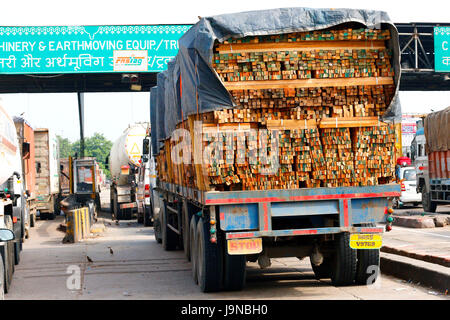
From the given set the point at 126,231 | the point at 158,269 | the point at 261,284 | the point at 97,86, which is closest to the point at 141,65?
the point at 97,86

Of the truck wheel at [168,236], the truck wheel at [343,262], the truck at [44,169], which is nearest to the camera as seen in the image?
the truck wheel at [343,262]

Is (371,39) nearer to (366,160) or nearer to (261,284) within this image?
(366,160)

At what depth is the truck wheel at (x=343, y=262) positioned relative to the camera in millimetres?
9383

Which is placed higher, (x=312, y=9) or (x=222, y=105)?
(x=312, y=9)

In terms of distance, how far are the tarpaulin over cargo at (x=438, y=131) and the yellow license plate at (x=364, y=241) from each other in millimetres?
14364

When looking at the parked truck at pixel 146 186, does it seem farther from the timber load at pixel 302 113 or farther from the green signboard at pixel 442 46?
the green signboard at pixel 442 46

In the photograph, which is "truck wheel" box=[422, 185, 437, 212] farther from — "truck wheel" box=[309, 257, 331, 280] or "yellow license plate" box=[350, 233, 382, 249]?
"yellow license plate" box=[350, 233, 382, 249]

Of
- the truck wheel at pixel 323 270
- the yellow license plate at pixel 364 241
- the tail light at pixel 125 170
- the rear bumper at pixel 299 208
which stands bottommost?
the truck wheel at pixel 323 270

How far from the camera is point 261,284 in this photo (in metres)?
10.5

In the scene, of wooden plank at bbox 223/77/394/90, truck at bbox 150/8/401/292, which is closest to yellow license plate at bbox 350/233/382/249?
truck at bbox 150/8/401/292

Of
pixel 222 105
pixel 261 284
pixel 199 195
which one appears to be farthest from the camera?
pixel 261 284

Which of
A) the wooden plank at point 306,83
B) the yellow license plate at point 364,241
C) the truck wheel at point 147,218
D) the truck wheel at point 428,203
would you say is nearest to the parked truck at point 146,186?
the truck wheel at point 147,218

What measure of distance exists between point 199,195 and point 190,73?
1.57m

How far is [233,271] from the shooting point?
9.41m
